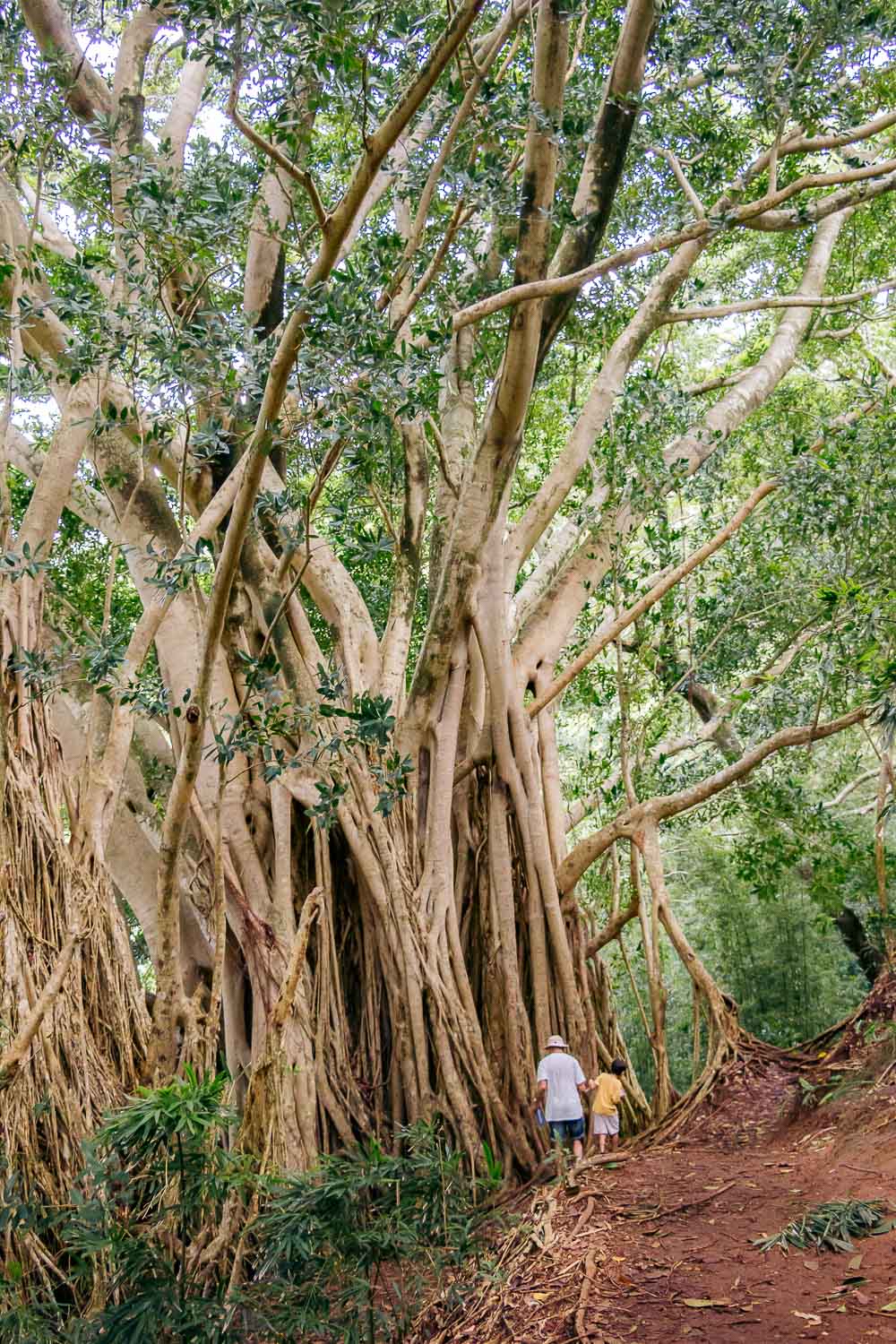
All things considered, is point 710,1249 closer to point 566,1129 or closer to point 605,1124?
point 566,1129

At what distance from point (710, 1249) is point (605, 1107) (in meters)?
2.24

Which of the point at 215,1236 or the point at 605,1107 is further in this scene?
the point at 605,1107

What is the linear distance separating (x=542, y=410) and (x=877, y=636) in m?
3.99

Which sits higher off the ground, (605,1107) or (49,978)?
(49,978)

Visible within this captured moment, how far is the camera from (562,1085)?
559 centimetres

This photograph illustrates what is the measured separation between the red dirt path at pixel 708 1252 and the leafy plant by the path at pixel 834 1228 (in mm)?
45

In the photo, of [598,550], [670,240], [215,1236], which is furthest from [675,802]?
[215,1236]

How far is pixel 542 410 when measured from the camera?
8.86 m

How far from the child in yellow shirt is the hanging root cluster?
272cm

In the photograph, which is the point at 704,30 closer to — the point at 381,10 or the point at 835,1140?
the point at 381,10

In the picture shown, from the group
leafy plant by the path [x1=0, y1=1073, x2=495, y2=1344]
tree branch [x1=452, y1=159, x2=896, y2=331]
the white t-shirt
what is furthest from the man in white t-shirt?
tree branch [x1=452, y1=159, x2=896, y2=331]

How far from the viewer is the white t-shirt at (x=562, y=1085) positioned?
5.54 m

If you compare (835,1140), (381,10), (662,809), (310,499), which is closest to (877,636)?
(662,809)

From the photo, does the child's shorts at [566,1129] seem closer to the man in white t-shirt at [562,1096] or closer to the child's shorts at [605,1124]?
the man in white t-shirt at [562,1096]
